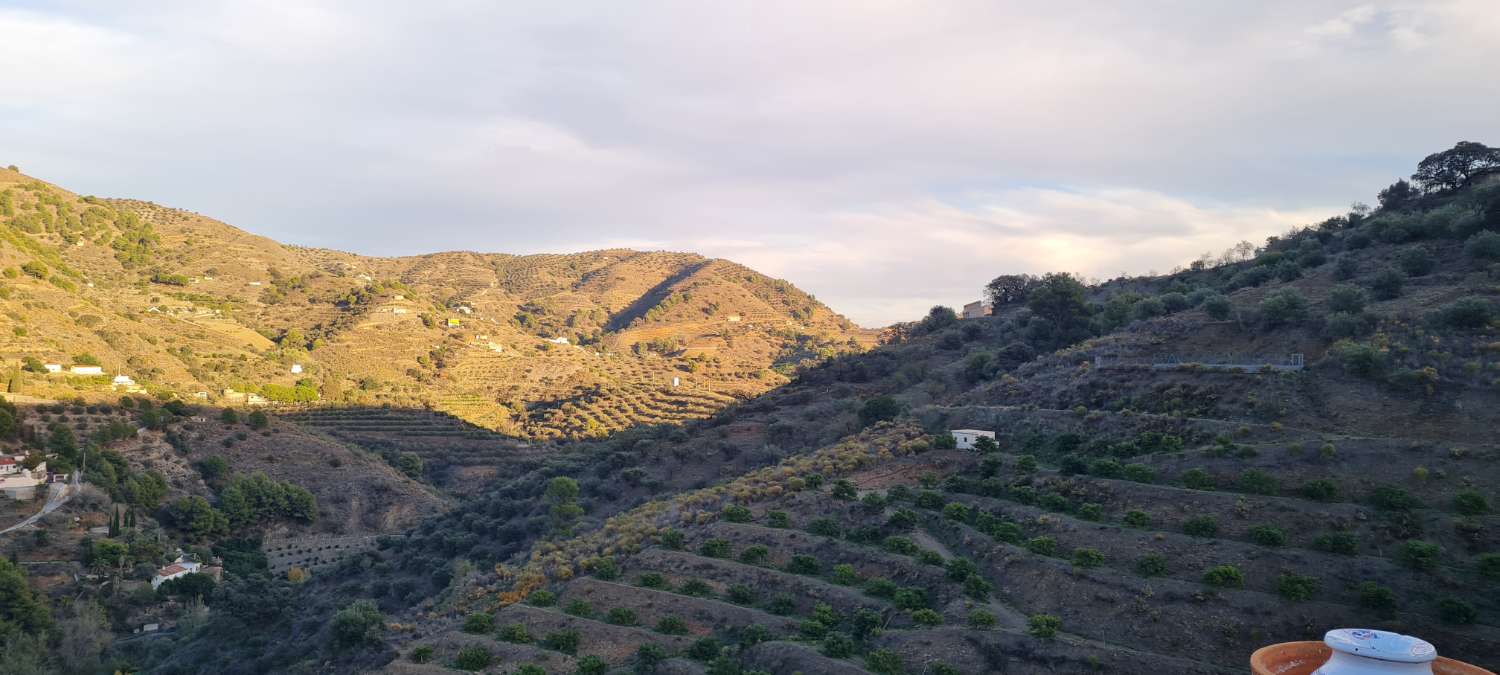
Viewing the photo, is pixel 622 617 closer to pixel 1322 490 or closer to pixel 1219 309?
pixel 1322 490

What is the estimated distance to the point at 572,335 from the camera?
518 ft

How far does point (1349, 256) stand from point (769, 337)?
97.8 m

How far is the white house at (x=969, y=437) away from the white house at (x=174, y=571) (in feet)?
133

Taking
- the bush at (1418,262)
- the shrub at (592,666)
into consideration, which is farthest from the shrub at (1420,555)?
the bush at (1418,262)

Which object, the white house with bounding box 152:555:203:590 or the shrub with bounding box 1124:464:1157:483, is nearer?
the shrub with bounding box 1124:464:1157:483

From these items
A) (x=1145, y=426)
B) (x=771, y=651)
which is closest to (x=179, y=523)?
(x=771, y=651)

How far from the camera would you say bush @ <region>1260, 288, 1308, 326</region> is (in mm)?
40562

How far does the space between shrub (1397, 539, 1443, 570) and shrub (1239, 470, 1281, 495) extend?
165 inches

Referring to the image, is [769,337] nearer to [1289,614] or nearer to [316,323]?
[316,323]

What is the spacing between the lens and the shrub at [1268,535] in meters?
26.1

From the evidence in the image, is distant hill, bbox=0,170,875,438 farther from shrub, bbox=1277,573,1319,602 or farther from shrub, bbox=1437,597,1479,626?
shrub, bbox=1437,597,1479,626

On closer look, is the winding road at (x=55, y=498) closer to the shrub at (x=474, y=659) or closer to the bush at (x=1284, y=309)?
the shrub at (x=474, y=659)

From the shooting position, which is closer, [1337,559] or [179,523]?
[1337,559]

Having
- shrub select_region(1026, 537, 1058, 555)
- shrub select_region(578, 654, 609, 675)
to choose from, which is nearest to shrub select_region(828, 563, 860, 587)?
shrub select_region(1026, 537, 1058, 555)
